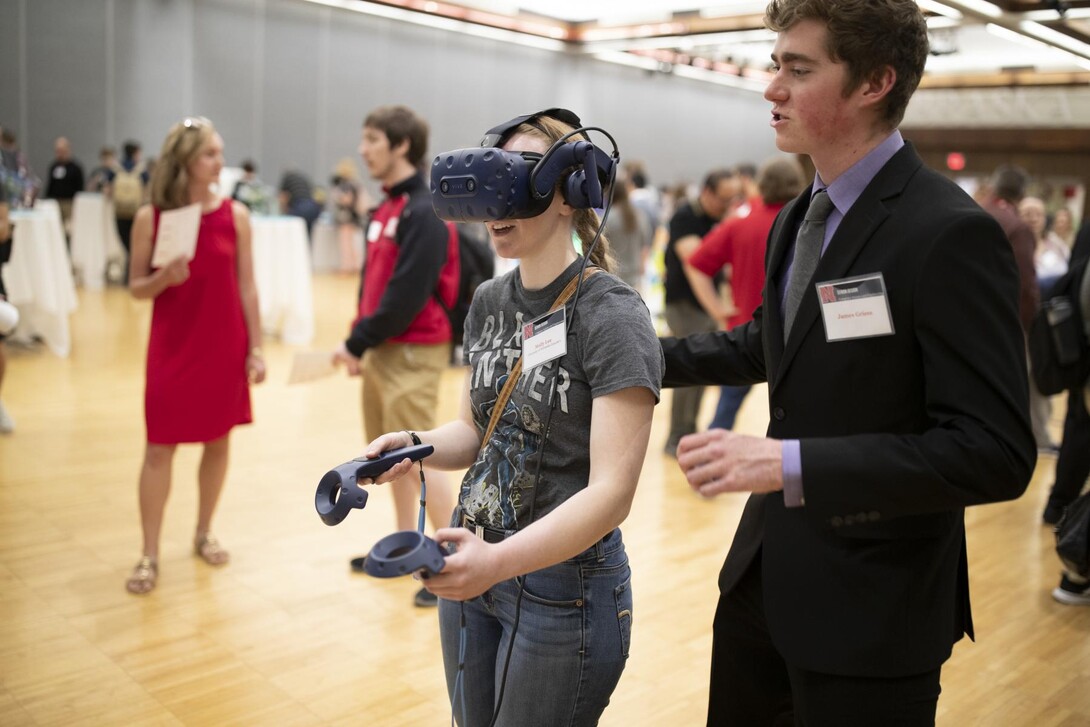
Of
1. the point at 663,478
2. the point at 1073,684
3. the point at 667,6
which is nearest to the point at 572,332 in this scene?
the point at 1073,684

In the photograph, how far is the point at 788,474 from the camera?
3.76ft

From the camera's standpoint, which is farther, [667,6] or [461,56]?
[461,56]

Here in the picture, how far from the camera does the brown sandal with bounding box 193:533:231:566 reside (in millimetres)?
3664

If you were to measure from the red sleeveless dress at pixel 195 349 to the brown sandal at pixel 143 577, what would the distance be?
0.45m

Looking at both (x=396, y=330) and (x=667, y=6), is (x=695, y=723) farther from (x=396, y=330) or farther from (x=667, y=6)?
(x=667, y=6)

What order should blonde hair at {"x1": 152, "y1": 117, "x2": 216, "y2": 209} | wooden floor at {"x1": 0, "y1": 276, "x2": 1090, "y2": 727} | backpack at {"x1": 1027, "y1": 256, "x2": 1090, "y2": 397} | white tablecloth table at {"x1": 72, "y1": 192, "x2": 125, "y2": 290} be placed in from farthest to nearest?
1. white tablecloth table at {"x1": 72, "y1": 192, "x2": 125, "y2": 290}
2. backpack at {"x1": 1027, "y1": 256, "x2": 1090, "y2": 397}
3. blonde hair at {"x1": 152, "y1": 117, "x2": 216, "y2": 209}
4. wooden floor at {"x1": 0, "y1": 276, "x2": 1090, "y2": 727}

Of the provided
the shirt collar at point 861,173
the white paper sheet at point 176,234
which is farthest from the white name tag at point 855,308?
the white paper sheet at point 176,234

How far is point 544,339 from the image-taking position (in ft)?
4.67

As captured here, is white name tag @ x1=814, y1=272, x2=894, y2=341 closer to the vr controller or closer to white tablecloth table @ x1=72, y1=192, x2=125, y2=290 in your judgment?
the vr controller

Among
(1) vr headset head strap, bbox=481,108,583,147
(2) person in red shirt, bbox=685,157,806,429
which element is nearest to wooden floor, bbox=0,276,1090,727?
(1) vr headset head strap, bbox=481,108,583,147

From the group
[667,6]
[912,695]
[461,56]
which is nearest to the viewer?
[912,695]

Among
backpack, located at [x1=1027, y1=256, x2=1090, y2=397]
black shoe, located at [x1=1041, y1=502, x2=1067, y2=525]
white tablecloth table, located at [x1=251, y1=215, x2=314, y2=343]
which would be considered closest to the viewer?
backpack, located at [x1=1027, y1=256, x2=1090, y2=397]

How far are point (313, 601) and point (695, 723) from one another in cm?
143

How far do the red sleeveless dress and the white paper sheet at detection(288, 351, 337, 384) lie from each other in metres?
0.37
